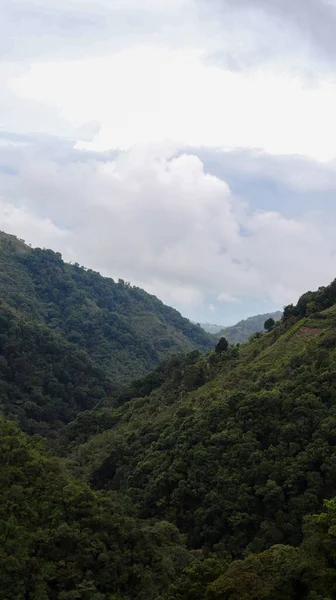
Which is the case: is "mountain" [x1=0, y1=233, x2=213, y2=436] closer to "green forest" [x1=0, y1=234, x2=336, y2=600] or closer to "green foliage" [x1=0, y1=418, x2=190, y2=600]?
"green forest" [x1=0, y1=234, x2=336, y2=600]

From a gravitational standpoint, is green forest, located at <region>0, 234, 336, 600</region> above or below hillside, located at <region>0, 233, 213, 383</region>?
below

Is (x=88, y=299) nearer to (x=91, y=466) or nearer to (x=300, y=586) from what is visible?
(x=91, y=466)

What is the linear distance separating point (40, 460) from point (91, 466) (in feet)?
52.2

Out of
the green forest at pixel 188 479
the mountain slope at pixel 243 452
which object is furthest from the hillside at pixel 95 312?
the mountain slope at pixel 243 452

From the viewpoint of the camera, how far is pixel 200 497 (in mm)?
34719

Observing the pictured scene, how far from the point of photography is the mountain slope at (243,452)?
1240 inches

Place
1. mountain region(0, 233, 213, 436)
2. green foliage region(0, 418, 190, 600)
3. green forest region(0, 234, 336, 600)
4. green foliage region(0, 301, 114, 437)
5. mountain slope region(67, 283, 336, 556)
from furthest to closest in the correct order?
mountain region(0, 233, 213, 436), green foliage region(0, 301, 114, 437), mountain slope region(67, 283, 336, 556), green foliage region(0, 418, 190, 600), green forest region(0, 234, 336, 600)

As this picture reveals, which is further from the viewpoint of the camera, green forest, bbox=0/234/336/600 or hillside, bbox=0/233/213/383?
hillside, bbox=0/233/213/383

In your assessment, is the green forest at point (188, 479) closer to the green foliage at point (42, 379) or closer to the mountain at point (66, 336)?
the green foliage at point (42, 379)

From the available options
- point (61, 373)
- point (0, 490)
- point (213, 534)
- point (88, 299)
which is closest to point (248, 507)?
point (213, 534)

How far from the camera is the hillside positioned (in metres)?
102

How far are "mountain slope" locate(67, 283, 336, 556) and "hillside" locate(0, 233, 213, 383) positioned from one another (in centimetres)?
4166

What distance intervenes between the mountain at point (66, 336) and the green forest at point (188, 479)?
1.97ft

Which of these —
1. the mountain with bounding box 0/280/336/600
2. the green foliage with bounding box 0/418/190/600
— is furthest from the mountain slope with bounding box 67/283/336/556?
the green foliage with bounding box 0/418/190/600
